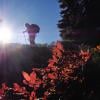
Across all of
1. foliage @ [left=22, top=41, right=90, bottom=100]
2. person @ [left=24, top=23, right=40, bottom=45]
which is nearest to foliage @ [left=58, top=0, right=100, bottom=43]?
person @ [left=24, top=23, right=40, bottom=45]

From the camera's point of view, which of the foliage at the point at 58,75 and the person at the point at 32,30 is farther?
the person at the point at 32,30

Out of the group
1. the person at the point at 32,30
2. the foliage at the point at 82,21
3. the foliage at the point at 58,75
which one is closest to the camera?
the foliage at the point at 58,75

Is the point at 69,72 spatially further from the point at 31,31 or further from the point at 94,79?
the point at 31,31

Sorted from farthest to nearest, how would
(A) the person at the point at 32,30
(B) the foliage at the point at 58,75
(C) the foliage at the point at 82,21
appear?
(C) the foliage at the point at 82,21 → (A) the person at the point at 32,30 → (B) the foliage at the point at 58,75

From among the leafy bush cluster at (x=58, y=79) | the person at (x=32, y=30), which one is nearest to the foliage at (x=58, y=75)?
the leafy bush cluster at (x=58, y=79)

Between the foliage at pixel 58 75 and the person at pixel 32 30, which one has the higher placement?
the person at pixel 32 30

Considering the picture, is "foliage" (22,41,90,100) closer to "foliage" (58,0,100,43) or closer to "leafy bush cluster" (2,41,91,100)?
"leafy bush cluster" (2,41,91,100)

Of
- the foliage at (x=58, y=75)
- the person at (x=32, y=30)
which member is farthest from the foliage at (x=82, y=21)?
the foliage at (x=58, y=75)

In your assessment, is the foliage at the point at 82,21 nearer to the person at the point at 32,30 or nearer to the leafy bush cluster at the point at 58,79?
the person at the point at 32,30

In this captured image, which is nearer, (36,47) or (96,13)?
(36,47)

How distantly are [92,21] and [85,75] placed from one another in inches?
772

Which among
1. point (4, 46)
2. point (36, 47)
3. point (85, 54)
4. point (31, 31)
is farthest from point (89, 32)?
point (85, 54)

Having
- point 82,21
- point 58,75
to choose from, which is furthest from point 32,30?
point 58,75

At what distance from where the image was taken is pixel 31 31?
799 inches
